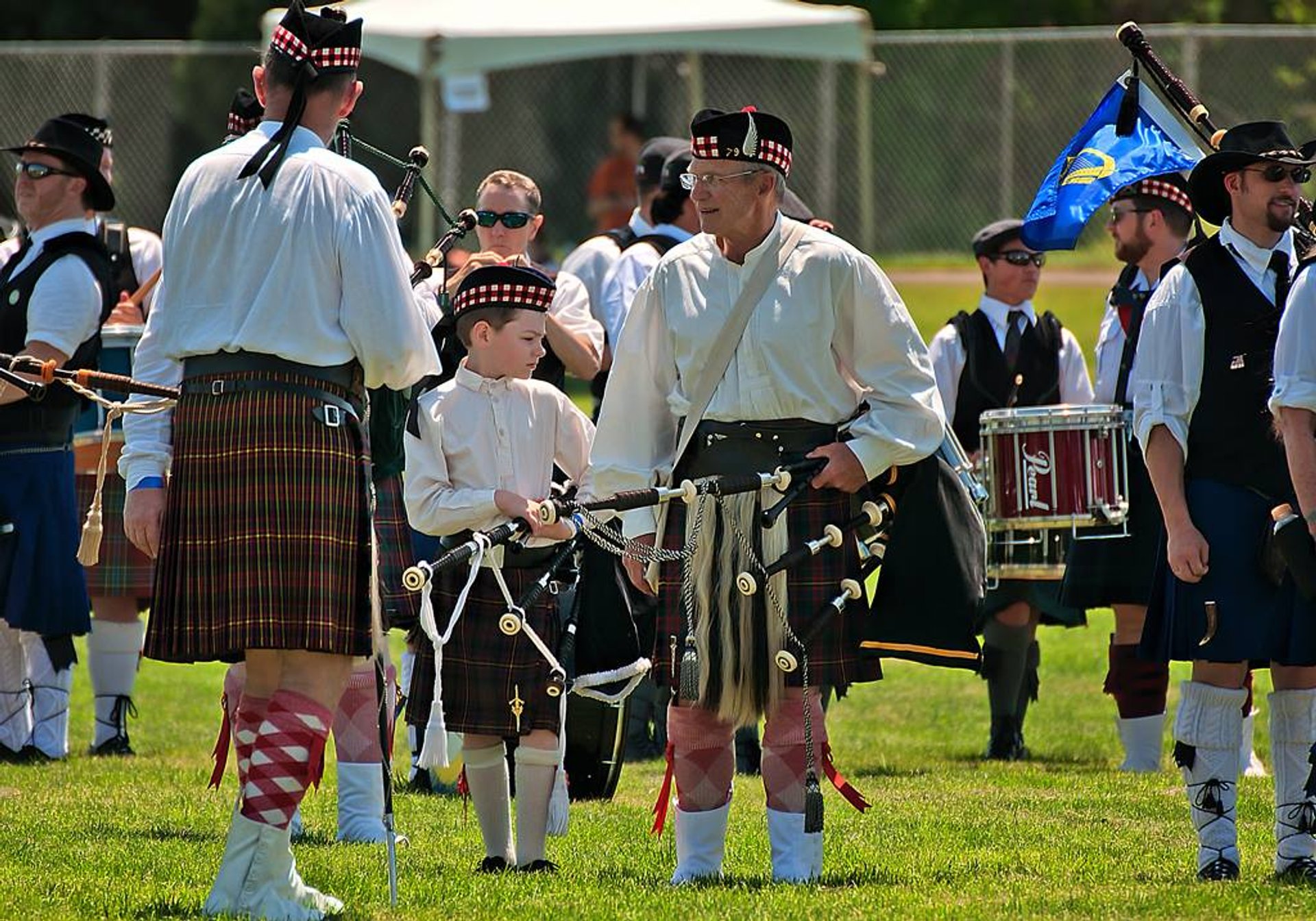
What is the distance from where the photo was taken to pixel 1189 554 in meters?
5.04

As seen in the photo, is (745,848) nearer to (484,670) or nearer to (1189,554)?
(484,670)

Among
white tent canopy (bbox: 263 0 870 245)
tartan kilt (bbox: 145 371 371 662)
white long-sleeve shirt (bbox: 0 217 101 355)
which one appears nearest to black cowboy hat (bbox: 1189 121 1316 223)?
tartan kilt (bbox: 145 371 371 662)

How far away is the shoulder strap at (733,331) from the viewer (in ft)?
16.6

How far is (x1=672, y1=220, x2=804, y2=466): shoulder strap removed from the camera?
5062 millimetres

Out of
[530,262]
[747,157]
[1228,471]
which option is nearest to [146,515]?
[747,157]

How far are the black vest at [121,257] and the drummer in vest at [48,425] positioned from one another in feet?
2.52

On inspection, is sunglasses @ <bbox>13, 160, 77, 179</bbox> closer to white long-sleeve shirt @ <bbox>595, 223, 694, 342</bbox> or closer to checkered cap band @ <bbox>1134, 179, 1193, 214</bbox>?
white long-sleeve shirt @ <bbox>595, 223, 694, 342</bbox>

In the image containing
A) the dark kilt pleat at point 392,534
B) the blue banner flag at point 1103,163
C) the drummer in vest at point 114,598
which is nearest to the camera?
the blue banner flag at point 1103,163

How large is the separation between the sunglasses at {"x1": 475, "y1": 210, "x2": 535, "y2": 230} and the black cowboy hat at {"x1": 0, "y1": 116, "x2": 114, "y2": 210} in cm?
149

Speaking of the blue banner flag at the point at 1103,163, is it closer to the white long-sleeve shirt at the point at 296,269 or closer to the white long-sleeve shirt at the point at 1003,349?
the white long-sleeve shirt at the point at 1003,349

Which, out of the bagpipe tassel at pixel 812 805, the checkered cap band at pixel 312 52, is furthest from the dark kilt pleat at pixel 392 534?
the checkered cap band at pixel 312 52

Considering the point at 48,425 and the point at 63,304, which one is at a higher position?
the point at 63,304

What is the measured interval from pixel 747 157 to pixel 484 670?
144 centimetres

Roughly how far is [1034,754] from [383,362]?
424 centimetres
